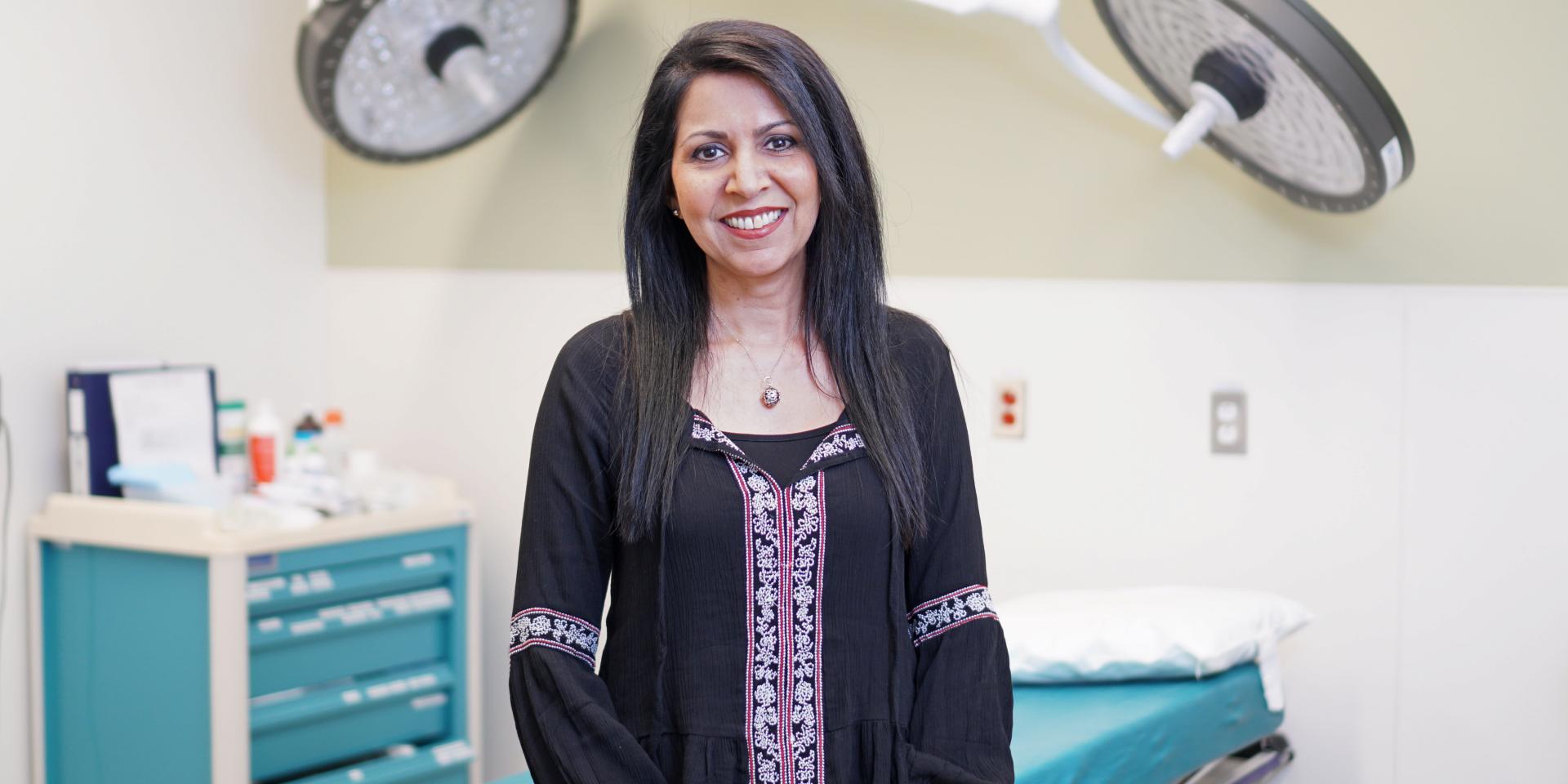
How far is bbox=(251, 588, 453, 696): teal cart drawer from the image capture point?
7.14 feet

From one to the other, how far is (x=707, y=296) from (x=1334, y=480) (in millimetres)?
1161

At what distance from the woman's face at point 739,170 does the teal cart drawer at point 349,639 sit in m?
1.39

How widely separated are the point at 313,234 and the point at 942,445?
2024 millimetres

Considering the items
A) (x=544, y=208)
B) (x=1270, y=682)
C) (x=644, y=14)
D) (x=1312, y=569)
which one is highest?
(x=644, y=14)

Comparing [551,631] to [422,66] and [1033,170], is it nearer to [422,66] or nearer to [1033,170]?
[1033,170]

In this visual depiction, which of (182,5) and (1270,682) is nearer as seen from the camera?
(1270,682)

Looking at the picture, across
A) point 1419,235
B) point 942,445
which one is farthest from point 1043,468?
point 942,445

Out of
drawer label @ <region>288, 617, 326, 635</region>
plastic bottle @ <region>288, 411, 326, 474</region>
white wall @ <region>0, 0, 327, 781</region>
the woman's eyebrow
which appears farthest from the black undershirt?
white wall @ <region>0, 0, 327, 781</region>

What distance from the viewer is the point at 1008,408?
2182 mm

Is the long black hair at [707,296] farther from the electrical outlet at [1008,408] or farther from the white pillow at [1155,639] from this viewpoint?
the electrical outlet at [1008,408]

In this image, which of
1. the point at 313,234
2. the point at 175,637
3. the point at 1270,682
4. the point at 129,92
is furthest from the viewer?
the point at 313,234

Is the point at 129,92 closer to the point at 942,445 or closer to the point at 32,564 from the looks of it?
the point at 32,564

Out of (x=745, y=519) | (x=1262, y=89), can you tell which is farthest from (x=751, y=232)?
(x=1262, y=89)

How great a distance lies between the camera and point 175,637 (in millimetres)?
2123
